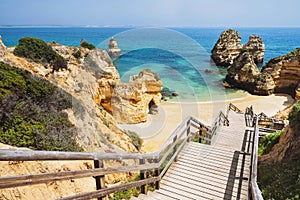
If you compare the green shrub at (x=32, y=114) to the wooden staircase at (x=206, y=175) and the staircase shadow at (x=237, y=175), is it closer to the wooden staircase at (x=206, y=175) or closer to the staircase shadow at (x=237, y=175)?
the wooden staircase at (x=206, y=175)

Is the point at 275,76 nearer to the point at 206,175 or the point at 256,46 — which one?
the point at 256,46

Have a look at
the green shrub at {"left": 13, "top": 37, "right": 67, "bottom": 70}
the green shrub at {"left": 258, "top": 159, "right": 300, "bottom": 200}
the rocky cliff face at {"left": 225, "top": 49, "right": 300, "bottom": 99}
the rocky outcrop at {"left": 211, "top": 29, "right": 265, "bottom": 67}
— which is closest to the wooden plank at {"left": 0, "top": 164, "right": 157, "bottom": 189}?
the green shrub at {"left": 258, "top": 159, "right": 300, "bottom": 200}

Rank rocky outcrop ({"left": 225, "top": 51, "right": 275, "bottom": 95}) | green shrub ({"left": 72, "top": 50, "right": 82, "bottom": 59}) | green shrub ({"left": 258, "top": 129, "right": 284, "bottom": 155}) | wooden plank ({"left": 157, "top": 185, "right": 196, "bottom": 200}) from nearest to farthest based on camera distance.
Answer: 1. wooden plank ({"left": 157, "top": 185, "right": 196, "bottom": 200})
2. green shrub ({"left": 258, "top": 129, "right": 284, "bottom": 155})
3. green shrub ({"left": 72, "top": 50, "right": 82, "bottom": 59})
4. rocky outcrop ({"left": 225, "top": 51, "right": 275, "bottom": 95})

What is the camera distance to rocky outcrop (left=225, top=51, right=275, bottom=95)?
26.6 m

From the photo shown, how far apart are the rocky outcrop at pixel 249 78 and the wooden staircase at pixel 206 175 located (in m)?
24.2

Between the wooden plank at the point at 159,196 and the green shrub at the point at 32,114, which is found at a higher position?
the green shrub at the point at 32,114

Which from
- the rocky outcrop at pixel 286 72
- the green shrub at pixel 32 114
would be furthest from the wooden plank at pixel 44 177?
the rocky outcrop at pixel 286 72

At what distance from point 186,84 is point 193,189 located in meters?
32.5

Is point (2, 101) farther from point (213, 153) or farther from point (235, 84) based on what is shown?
point (235, 84)

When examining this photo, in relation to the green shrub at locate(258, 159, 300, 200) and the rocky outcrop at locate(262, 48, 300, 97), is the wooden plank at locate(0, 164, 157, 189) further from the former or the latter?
the rocky outcrop at locate(262, 48, 300, 97)

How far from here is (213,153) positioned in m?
5.99

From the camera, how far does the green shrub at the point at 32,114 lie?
535 cm

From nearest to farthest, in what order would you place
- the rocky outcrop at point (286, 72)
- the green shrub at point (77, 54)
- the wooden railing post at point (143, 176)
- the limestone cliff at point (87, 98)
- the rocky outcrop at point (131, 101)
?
1. the wooden railing post at point (143, 176)
2. the limestone cliff at point (87, 98)
3. the rocky outcrop at point (131, 101)
4. the green shrub at point (77, 54)
5. the rocky outcrop at point (286, 72)

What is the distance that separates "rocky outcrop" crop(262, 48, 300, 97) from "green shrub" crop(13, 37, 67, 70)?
26.5 metres
